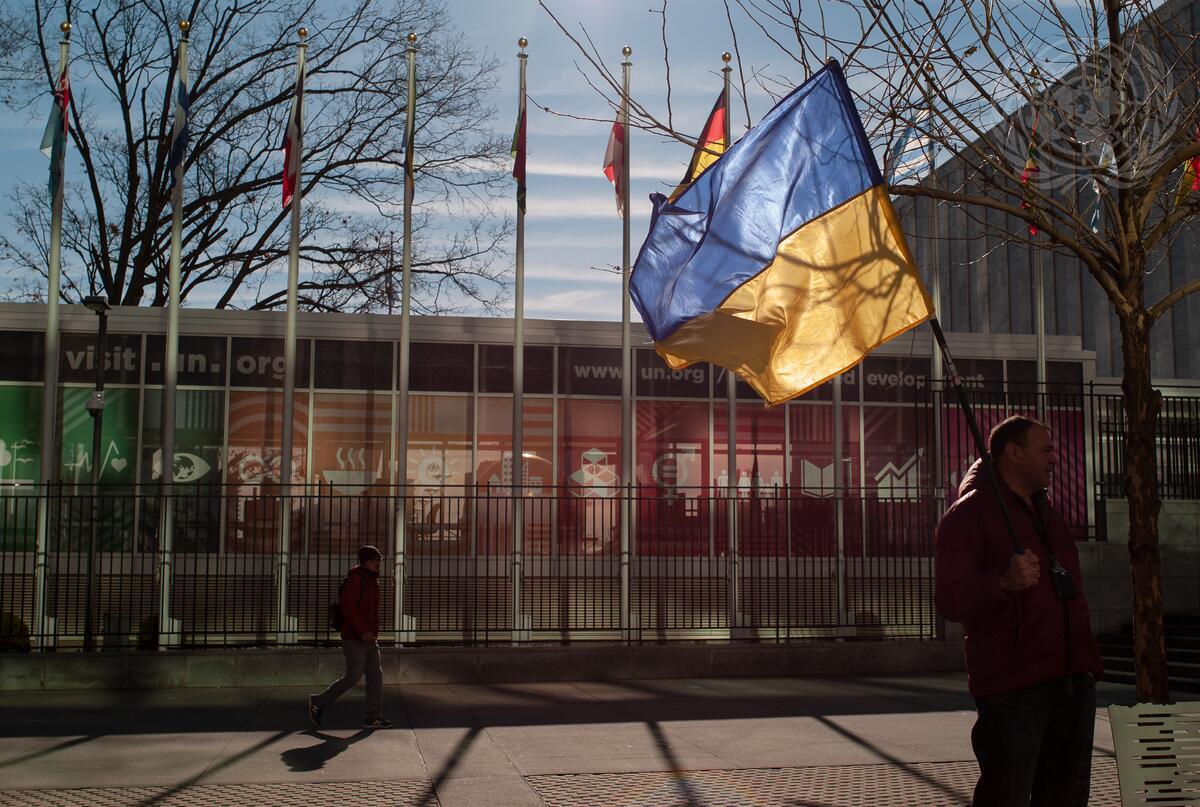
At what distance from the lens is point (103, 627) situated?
56.2ft

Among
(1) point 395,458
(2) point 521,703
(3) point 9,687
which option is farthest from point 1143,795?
(1) point 395,458

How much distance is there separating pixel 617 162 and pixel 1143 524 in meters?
14.5

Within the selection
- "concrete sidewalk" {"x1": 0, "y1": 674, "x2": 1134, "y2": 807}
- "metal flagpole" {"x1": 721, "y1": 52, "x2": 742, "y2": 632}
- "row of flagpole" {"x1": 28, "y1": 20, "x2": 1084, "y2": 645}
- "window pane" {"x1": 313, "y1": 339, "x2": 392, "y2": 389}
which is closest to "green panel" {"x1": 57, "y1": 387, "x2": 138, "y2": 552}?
"row of flagpole" {"x1": 28, "y1": 20, "x2": 1084, "y2": 645}

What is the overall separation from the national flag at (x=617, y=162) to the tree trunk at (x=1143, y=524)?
13613mm

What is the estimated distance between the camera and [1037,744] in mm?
4281

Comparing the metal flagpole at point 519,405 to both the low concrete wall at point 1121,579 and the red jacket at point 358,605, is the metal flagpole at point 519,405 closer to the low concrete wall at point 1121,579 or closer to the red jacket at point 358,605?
the red jacket at point 358,605

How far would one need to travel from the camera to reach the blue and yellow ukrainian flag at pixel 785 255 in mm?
6090

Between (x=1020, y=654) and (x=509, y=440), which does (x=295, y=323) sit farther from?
(x=1020, y=654)

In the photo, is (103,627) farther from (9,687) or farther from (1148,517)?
(1148,517)

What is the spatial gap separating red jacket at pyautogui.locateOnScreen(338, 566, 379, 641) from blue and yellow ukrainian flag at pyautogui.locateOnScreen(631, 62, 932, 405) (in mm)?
5984

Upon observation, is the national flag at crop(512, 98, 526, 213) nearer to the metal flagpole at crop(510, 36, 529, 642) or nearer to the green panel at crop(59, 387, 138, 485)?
the metal flagpole at crop(510, 36, 529, 642)

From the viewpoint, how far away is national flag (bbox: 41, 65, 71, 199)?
18.5 metres

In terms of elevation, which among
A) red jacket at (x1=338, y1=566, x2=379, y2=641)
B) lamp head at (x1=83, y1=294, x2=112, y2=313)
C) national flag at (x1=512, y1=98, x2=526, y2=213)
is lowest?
red jacket at (x1=338, y1=566, x2=379, y2=641)

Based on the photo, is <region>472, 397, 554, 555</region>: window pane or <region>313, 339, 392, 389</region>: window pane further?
<region>472, 397, 554, 555</region>: window pane
